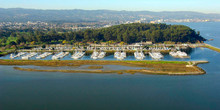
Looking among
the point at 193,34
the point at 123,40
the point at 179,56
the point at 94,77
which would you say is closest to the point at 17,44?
the point at 123,40

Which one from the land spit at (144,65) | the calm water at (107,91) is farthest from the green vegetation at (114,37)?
the calm water at (107,91)

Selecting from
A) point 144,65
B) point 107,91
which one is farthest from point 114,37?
point 107,91

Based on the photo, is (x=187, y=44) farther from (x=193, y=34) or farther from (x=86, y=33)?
(x=86, y=33)

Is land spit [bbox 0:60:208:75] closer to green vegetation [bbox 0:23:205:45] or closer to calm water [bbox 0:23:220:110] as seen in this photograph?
calm water [bbox 0:23:220:110]

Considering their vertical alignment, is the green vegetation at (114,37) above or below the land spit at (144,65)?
above

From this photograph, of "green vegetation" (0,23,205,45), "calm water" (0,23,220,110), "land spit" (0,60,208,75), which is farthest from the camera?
"green vegetation" (0,23,205,45)

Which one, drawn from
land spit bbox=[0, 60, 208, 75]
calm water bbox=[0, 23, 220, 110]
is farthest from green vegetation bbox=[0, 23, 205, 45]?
calm water bbox=[0, 23, 220, 110]

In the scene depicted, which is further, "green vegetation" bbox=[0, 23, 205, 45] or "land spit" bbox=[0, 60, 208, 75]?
"green vegetation" bbox=[0, 23, 205, 45]

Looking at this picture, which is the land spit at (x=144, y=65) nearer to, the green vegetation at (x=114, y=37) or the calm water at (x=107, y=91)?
the calm water at (x=107, y=91)
